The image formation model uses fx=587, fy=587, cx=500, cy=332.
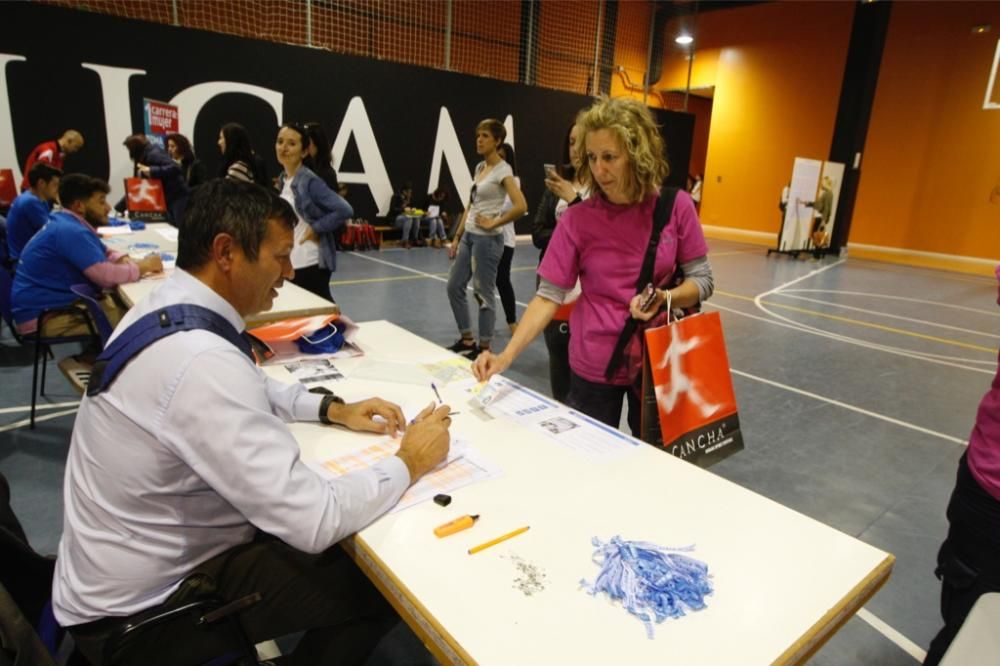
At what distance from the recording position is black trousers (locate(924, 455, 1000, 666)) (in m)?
1.25

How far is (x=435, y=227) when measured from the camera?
10.0m

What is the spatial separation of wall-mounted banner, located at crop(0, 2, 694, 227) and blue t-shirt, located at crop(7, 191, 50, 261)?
3.71 meters

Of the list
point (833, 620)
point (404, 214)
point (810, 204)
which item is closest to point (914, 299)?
point (810, 204)

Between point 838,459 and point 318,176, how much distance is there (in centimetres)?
340

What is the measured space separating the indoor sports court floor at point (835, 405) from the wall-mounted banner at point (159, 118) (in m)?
2.62

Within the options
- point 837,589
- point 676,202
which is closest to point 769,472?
point 676,202

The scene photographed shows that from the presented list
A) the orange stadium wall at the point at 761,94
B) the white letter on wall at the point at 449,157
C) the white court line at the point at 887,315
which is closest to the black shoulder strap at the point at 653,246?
the white court line at the point at 887,315

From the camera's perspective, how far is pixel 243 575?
1202 mm

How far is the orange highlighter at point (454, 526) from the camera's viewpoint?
111 centimetres

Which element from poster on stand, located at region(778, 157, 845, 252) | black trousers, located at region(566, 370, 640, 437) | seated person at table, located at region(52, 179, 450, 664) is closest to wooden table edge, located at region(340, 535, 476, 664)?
seated person at table, located at region(52, 179, 450, 664)

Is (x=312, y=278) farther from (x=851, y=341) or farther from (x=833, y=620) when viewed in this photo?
(x=851, y=341)

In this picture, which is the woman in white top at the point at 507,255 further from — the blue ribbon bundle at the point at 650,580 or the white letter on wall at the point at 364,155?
the white letter on wall at the point at 364,155

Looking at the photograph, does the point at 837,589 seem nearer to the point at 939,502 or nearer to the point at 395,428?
the point at 395,428

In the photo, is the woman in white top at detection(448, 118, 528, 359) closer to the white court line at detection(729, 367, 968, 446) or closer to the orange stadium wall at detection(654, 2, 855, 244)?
the white court line at detection(729, 367, 968, 446)
